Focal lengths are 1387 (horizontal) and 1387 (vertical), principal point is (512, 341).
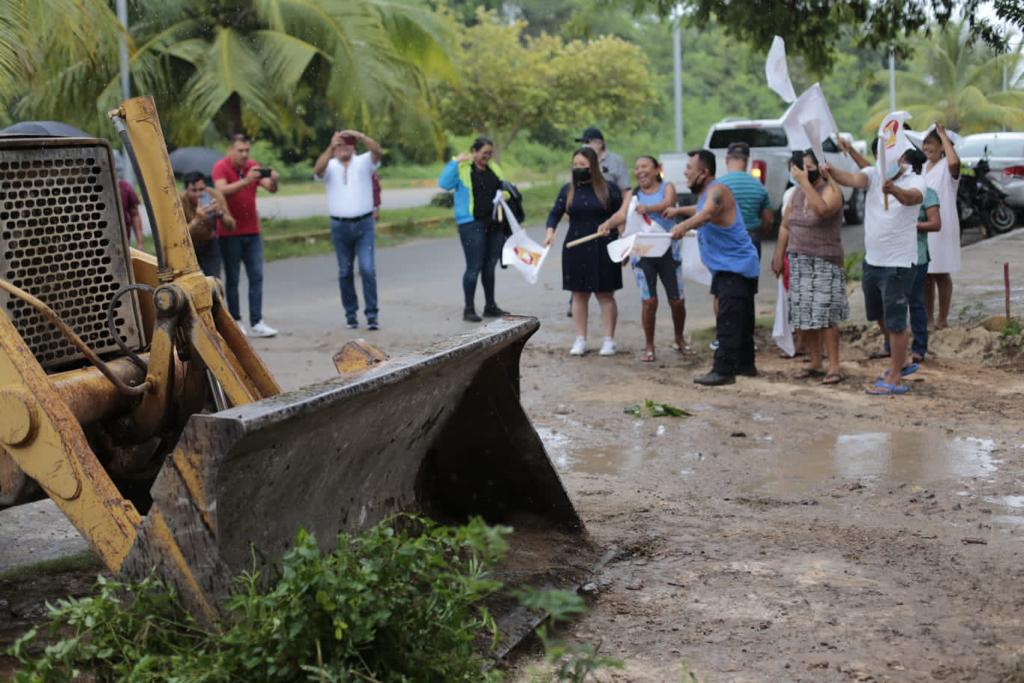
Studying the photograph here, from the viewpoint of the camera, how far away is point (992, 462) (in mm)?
7449

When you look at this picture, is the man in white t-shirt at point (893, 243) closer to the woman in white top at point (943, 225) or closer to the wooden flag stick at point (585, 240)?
the woman in white top at point (943, 225)

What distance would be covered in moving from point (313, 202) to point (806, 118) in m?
27.4

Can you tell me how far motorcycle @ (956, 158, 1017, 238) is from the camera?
19.5 metres

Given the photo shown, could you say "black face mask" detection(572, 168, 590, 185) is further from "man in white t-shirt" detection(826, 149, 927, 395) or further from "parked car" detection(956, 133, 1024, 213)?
"parked car" detection(956, 133, 1024, 213)

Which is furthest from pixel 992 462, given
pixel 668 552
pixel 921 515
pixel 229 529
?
pixel 229 529

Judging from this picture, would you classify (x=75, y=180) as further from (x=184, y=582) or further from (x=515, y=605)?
(x=515, y=605)

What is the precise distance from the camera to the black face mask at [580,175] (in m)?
11.2

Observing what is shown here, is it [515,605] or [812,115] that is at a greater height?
[812,115]

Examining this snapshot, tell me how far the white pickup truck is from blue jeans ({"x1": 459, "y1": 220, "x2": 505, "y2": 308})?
28.8 feet

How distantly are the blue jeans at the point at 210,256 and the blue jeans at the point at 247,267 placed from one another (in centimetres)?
25

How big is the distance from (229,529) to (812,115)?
6.59 m

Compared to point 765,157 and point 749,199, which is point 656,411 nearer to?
point 749,199

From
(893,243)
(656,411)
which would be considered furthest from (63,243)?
(893,243)

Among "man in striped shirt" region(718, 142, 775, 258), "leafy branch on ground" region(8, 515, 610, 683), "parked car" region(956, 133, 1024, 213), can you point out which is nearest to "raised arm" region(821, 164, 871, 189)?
"man in striped shirt" region(718, 142, 775, 258)
